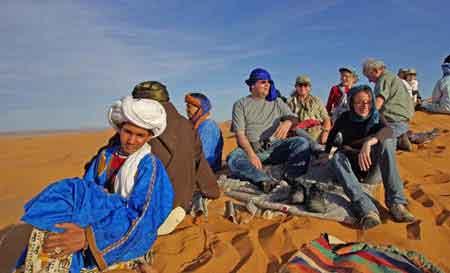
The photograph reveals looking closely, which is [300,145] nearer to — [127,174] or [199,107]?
[199,107]

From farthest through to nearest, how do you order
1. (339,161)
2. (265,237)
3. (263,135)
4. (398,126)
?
(398,126)
(263,135)
(339,161)
(265,237)

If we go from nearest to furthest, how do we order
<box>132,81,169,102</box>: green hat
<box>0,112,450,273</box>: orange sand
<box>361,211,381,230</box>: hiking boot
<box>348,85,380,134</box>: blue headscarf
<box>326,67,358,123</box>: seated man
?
<box>0,112,450,273</box>: orange sand → <box>132,81,169,102</box>: green hat → <box>361,211,381,230</box>: hiking boot → <box>348,85,380,134</box>: blue headscarf → <box>326,67,358,123</box>: seated man

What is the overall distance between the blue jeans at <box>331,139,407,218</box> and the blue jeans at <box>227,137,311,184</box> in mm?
1096

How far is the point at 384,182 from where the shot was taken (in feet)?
12.8

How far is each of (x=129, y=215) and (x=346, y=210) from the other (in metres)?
2.58

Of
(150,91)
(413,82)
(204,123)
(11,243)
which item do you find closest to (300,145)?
(204,123)

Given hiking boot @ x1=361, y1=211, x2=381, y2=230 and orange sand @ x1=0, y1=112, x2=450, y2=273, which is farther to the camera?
hiking boot @ x1=361, y1=211, x2=381, y2=230

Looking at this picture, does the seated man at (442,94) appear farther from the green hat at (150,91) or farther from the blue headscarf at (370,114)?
the green hat at (150,91)

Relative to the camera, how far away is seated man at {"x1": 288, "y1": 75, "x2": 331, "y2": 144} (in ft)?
22.6

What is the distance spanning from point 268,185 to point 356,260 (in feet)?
6.52

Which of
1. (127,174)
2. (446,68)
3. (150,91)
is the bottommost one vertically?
(127,174)

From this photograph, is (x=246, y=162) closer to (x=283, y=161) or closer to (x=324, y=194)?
(x=283, y=161)

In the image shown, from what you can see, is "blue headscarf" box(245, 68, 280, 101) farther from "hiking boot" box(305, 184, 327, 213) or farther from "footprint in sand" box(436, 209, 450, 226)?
"footprint in sand" box(436, 209, 450, 226)

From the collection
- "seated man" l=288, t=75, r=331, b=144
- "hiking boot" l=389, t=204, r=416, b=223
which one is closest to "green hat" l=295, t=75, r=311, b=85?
"seated man" l=288, t=75, r=331, b=144
